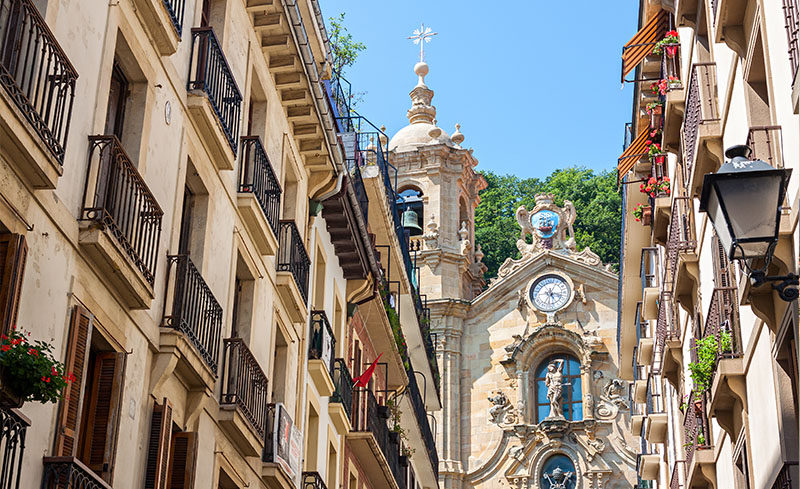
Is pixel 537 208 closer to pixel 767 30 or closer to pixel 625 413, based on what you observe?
pixel 625 413

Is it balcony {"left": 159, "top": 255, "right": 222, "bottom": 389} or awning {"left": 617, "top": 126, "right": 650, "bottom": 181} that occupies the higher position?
awning {"left": 617, "top": 126, "right": 650, "bottom": 181}

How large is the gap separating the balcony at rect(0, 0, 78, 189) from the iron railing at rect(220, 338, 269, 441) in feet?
17.0

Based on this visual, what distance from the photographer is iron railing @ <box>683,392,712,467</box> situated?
18.2 meters

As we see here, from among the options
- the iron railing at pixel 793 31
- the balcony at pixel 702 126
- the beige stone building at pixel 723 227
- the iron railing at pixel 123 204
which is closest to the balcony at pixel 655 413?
the beige stone building at pixel 723 227

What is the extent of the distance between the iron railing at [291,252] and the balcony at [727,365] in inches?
237

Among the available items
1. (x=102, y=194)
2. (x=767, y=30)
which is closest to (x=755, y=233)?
(x=767, y=30)

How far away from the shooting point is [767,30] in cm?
1132

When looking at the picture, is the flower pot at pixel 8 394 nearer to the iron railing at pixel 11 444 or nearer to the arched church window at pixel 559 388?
the iron railing at pixel 11 444

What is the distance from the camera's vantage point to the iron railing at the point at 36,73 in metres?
8.95

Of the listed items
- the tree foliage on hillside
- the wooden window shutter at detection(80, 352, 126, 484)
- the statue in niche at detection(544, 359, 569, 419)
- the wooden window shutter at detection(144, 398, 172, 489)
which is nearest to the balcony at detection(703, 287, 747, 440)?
the wooden window shutter at detection(144, 398, 172, 489)

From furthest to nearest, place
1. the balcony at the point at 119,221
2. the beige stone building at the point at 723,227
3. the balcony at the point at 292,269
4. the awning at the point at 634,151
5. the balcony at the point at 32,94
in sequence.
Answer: the awning at the point at 634,151 → the balcony at the point at 292,269 → the balcony at the point at 119,221 → the beige stone building at the point at 723,227 → the balcony at the point at 32,94

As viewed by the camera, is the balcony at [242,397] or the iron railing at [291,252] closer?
the balcony at [242,397]

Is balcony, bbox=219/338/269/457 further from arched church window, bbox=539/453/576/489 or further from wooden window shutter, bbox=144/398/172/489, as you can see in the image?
arched church window, bbox=539/453/576/489

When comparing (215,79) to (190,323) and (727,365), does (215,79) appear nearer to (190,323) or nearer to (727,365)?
(190,323)
